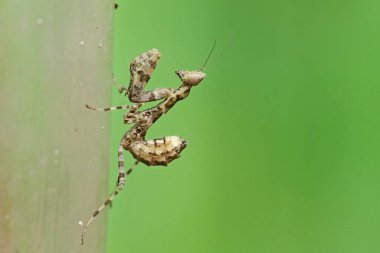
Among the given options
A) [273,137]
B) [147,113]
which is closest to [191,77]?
[147,113]

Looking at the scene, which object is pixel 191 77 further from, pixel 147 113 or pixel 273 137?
pixel 273 137

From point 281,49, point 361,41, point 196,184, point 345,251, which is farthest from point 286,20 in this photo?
point 345,251

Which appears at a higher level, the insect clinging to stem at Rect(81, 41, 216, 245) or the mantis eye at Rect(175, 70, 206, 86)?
the mantis eye at Rect(175, 70, 206, 86)

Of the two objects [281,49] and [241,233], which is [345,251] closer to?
[241,233]

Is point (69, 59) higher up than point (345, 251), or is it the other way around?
point (69, 59)

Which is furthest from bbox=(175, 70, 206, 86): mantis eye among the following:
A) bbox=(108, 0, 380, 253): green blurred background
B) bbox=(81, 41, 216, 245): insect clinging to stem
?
bbox=(108, 0, 380, 253): green blurred background

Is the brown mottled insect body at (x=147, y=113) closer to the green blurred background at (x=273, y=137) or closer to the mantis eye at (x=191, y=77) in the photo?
the mantis eye at (x=191, y=77)

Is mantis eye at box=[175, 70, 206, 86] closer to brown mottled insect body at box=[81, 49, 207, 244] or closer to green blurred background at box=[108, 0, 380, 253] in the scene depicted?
brown mottled insect body at box=[81, 49, 207, 244]
